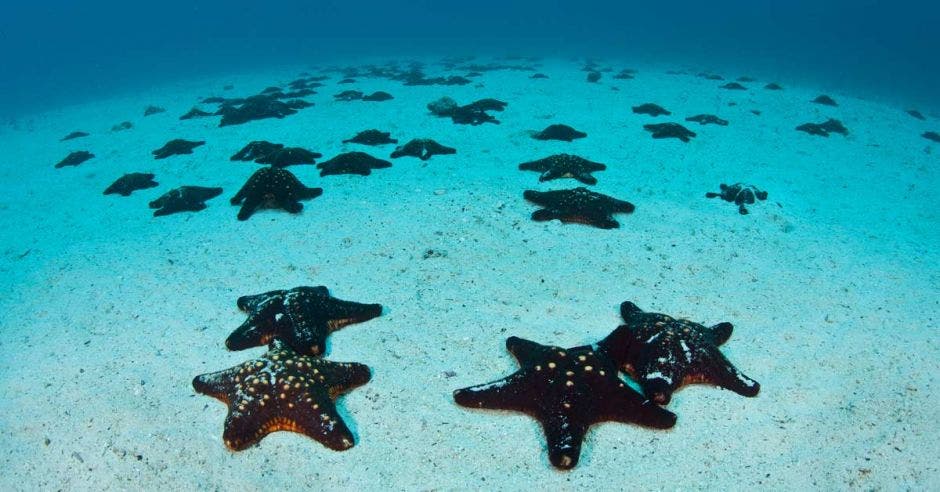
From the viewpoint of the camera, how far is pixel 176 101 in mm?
32750

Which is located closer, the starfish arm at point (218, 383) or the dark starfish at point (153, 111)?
the starfish arm at point (218, 383)

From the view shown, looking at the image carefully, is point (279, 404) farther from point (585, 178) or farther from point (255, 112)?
point (255, 112)

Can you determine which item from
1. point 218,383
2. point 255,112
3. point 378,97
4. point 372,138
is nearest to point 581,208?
point 218,383

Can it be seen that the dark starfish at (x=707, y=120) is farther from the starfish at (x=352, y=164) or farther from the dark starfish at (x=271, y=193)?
the dark starfish at (x=271, y=193)

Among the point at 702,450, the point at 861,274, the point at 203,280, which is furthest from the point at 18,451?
the point at 861,274

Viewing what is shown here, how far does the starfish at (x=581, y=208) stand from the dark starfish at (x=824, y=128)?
42.3 ft

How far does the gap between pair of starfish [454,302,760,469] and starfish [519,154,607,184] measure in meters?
6.97

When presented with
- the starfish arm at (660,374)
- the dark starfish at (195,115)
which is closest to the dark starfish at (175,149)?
the dark starfish at (195,115)

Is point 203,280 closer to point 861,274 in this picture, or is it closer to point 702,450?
point 702,450

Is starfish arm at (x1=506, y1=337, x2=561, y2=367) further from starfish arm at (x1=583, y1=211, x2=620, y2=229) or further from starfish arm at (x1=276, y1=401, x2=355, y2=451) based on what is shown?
starfish arm at (x1=583, y1=211, x2=620, y2=229)

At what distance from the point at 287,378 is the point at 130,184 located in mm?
12543

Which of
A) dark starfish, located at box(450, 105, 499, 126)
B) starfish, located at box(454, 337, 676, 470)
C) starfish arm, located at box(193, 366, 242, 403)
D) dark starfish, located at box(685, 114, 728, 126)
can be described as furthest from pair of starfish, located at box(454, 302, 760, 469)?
dark starfish, located at box(685, 114, 728, 126)

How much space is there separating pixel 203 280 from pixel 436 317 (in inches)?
178

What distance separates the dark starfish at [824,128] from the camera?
63.0ft
